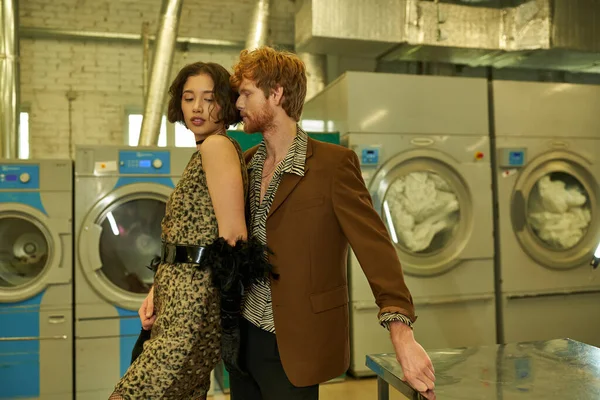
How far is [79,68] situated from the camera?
182 inches

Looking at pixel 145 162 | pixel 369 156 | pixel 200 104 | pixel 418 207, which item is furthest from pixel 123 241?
pixel 200 104

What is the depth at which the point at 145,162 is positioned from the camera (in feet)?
10.1

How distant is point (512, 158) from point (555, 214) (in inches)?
22.7

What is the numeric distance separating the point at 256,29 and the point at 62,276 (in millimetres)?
2564

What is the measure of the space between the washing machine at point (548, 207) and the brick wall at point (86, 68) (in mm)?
2735

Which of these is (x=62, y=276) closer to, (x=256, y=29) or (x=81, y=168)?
(x=81, y=168)

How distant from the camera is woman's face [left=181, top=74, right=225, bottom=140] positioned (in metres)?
1.29

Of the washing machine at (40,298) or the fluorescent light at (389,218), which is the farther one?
the fluorescent light at (389,218)

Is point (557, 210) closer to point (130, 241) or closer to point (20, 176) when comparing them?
point (130, 241)

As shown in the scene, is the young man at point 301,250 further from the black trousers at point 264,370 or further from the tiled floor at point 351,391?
the tiled floor at point 351,391

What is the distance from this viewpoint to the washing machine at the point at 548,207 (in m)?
3.53

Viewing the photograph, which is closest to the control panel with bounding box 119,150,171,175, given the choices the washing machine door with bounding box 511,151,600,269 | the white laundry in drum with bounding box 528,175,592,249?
the washing machine door with bounding box 511,151,600,269

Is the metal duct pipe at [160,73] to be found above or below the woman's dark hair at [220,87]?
above

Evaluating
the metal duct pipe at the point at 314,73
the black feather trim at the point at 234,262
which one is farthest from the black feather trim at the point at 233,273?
the metal duct pipe at the point at 314,73
